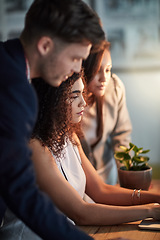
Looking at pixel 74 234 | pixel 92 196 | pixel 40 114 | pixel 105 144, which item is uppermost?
pixel 40 114

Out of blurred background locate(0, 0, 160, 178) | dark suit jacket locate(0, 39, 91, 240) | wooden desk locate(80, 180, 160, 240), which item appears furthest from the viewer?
blurred background locate(0, 0, 160, 178)

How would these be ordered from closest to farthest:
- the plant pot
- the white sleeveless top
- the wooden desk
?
the wooden desk < the white sleeveless top < the plant pot

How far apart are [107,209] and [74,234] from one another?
1.36 ft

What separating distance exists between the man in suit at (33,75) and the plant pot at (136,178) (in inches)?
29.3

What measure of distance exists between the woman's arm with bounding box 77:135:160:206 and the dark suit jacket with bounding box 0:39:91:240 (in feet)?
2.12

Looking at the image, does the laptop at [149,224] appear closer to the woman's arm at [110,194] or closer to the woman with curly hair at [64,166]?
the woman with curly hair at [64,166]

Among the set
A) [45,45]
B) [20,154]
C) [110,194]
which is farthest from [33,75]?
[110,194]

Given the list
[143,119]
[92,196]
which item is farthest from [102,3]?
[92,196]

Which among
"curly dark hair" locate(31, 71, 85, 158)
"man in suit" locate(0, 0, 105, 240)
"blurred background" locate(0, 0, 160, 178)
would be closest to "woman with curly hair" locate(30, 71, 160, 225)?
"curly dark hair" locate(31, 71, 85, 158)

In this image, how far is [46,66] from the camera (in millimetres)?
1041

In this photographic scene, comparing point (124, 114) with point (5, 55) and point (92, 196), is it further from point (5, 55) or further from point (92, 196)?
point (5, 55)

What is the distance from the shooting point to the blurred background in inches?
145

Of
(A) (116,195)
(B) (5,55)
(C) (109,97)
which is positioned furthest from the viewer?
(C) (109,97)

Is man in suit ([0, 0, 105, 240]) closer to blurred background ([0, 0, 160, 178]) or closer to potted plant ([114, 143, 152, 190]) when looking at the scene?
potted plant ([114, 143, 152, 190])
